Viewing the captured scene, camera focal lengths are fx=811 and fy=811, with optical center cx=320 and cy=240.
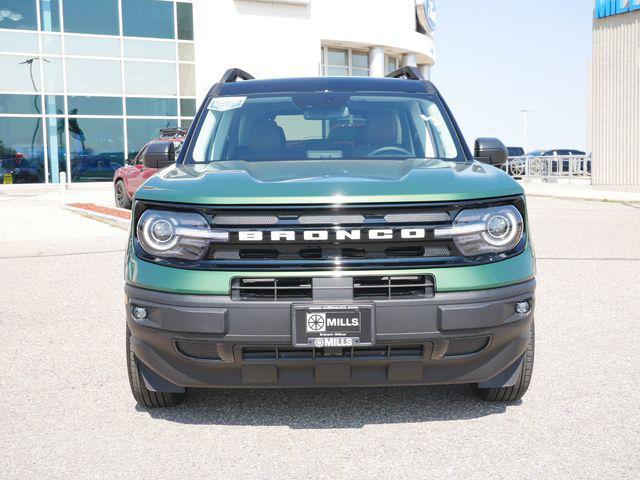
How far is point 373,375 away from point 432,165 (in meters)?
1.18

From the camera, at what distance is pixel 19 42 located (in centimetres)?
2822

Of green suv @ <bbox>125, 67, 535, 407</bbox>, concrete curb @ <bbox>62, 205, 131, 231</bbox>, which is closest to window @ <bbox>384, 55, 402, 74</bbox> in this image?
concrete curb @ <bbox>62, 205, 131, 231</bbox>

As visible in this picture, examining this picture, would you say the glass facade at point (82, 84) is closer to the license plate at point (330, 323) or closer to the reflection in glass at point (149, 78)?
the reflection in glass at point (149, 78)

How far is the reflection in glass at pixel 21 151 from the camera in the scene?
27.9m

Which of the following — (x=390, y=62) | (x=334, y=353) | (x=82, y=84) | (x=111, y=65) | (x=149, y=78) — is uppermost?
(x=390, y=62)

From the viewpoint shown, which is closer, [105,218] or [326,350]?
Result: [326,350]

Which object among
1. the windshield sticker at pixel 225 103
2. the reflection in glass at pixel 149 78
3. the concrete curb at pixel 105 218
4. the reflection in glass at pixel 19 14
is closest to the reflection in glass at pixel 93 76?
the reflection in glass at pixel 149 78

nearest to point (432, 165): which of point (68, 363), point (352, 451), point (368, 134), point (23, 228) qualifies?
point (368, 134)

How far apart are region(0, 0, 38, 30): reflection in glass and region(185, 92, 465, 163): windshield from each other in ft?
85.2

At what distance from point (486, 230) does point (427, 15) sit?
38706mm

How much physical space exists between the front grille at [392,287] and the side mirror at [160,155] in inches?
74.8

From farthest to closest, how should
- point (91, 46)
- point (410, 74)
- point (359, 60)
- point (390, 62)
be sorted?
1. point (390, 62)
2. point (359, 60)
3. point (91, 46)
4. point (410, 74)

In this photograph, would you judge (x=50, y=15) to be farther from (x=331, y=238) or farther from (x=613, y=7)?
(x=331, y=238)

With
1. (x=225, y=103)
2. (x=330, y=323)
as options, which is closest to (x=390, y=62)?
(x=225, y=103)
